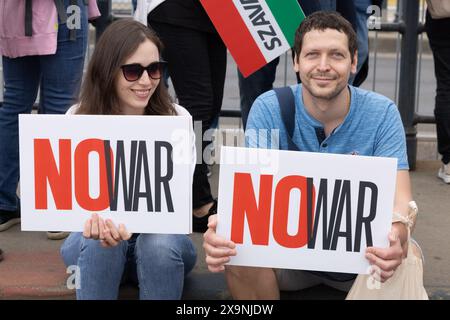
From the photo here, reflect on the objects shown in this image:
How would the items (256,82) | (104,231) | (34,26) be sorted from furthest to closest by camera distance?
(256,82), (34,26), (104,231)

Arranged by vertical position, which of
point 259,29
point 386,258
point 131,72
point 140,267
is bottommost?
point 140,267

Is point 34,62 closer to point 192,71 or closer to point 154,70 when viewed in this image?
point 192,71

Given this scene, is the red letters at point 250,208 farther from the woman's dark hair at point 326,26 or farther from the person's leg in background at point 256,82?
the person's leg in background at point 256,82

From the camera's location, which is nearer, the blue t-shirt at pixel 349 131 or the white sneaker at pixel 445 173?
the blue t-shirt at pixel 349 131

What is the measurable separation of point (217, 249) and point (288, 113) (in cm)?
62

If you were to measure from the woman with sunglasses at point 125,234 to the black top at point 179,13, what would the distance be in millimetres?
498

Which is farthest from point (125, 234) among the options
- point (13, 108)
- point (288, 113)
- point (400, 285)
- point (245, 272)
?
point (13, 108)

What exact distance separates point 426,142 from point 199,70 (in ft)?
9.00

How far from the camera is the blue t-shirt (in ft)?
11.2

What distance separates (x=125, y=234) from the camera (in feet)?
10.7

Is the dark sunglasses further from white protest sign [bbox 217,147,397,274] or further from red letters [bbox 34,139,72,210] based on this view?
white protest sign [bbox 217,147,397,274]

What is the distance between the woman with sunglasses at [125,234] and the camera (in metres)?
3.31

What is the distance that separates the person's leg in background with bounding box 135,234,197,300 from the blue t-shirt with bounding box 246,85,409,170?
18.6 inches

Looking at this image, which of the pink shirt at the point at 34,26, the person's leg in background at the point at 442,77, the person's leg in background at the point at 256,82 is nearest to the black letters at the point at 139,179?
the pink shirt at the point at 34,26
